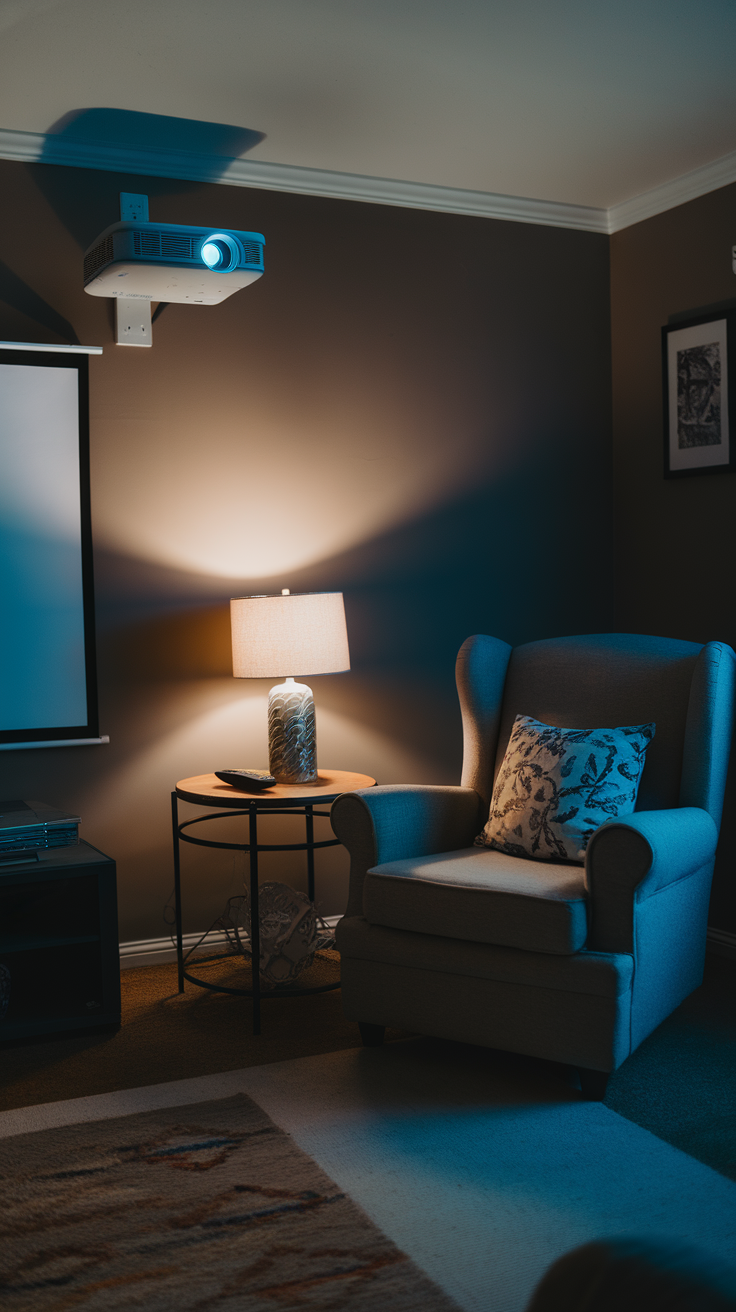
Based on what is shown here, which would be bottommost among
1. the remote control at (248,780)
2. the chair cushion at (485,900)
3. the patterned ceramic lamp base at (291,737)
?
the chair cushion at (485,900)

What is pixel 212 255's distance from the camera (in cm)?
291

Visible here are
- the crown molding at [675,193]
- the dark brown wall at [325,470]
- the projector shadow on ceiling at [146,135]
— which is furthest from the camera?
the crown molding at [675,193]

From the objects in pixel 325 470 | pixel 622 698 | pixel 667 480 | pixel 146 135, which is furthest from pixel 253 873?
pixel 146 135

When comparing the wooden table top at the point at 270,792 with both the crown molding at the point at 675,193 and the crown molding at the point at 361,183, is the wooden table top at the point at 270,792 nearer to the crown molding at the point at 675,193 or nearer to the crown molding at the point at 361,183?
the crown molding at the point at 361,183

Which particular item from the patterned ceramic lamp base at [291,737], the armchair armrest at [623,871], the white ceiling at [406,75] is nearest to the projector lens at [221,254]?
the white ceiling at [406,75]

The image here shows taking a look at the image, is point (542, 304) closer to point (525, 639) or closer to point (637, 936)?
point (525, 639)

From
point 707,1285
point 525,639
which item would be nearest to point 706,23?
point 525,639

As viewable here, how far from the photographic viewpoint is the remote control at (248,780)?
295cm

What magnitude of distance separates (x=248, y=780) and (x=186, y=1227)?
126cm

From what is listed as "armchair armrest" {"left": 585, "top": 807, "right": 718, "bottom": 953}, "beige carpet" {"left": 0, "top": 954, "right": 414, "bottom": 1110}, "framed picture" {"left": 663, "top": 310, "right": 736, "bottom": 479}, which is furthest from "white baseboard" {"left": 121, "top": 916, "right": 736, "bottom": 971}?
"framed picture" {"left": 663, "top": 310, "right": 736, "bottom": 479}

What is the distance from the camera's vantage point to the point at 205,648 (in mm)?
3418

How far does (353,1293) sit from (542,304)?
10.7 feet

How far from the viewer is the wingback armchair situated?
2.33m

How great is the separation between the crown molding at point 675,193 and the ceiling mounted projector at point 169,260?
1.55 m
